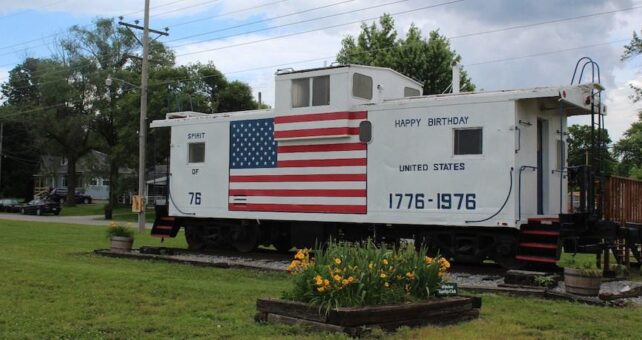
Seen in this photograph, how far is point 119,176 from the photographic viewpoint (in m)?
51.3

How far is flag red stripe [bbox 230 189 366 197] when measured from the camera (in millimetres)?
13678

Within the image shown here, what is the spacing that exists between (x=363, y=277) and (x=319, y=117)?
24.3 ft

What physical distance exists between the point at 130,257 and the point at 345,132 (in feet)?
19.5

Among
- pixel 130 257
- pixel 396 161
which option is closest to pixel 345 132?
pixel 396 161

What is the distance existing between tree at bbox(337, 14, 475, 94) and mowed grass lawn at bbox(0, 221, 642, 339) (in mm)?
24712

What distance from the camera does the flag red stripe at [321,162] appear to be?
13.6m

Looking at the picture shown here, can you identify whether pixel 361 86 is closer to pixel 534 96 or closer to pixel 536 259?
pixel 534 96

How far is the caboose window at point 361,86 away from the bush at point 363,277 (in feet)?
21.7

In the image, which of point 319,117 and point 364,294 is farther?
point 319,117

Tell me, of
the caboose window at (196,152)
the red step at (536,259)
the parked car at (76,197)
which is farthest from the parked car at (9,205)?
the red step at (536,259)

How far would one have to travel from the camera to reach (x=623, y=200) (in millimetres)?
12945

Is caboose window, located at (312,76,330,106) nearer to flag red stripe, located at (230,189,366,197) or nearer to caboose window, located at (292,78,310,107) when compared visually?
caboose window, located at (292,78,310,107)

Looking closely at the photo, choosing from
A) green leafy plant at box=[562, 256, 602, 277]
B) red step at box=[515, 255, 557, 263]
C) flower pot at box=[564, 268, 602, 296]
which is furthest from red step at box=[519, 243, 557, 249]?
flower pot at box=[564, 268, 602, 296]

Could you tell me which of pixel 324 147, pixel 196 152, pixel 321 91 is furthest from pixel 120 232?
pixel 321 91
